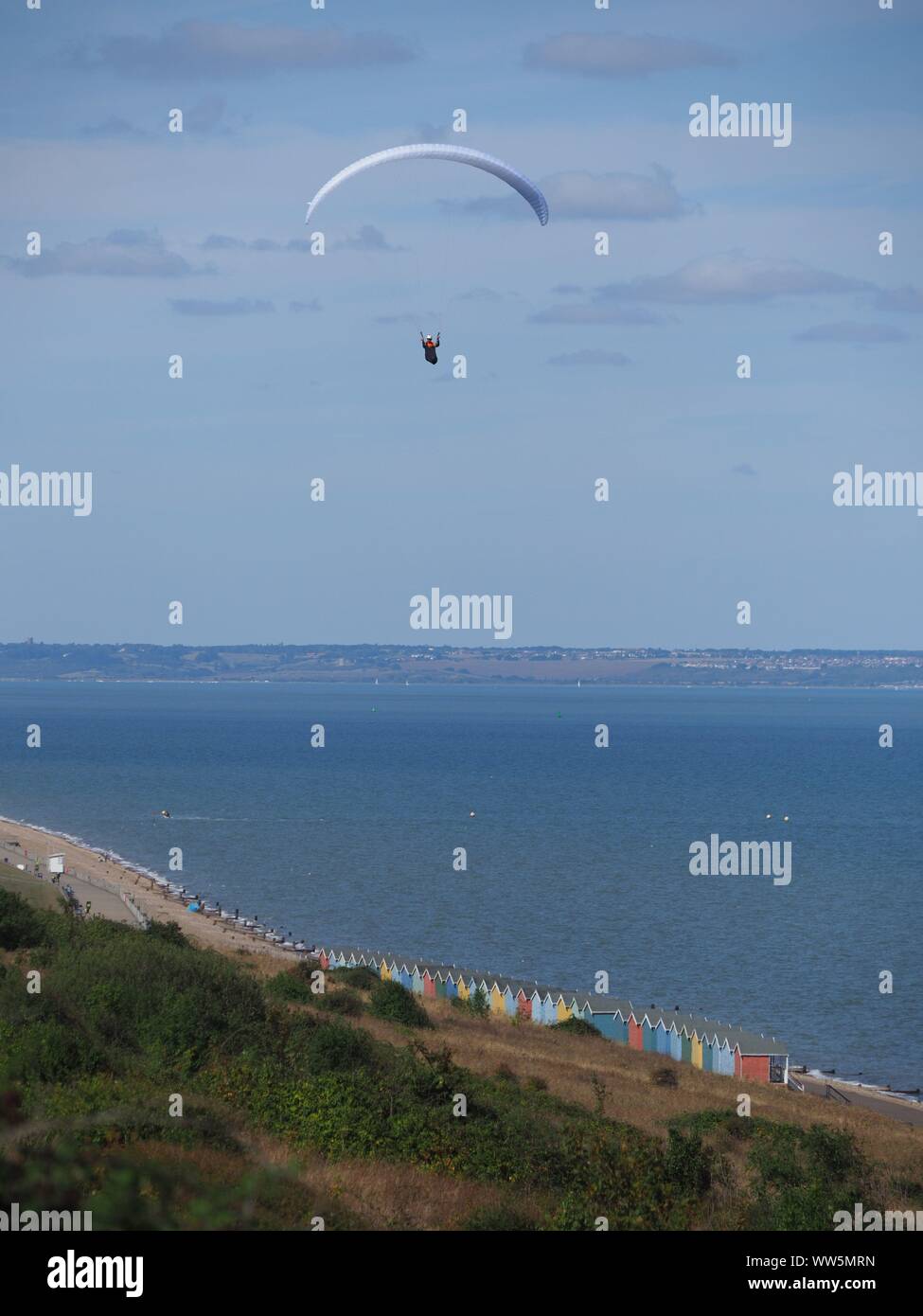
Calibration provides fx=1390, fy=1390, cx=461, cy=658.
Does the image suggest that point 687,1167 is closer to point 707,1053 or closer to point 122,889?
point 707,1053

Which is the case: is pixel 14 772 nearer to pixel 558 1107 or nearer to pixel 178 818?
pixel 178 818

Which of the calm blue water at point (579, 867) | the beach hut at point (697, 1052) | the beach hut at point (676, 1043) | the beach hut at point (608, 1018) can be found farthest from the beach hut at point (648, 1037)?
the calm blue water at point (579, 867)

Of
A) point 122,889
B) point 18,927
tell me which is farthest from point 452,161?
point 122,889

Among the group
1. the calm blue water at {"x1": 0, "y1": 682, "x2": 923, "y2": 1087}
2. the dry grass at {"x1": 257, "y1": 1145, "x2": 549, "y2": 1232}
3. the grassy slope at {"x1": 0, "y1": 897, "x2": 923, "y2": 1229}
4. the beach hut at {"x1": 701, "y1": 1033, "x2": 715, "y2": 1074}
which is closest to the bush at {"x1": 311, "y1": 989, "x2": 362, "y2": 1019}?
the grassy slope at {"x1": 0, "y1": 897, "x2": 923, "y2": 1229}

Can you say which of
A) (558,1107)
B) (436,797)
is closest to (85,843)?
(436,797)

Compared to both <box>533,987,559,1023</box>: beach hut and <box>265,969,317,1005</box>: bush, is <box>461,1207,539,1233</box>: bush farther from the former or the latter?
<box>533,987,559,1023</box>: beach hut
